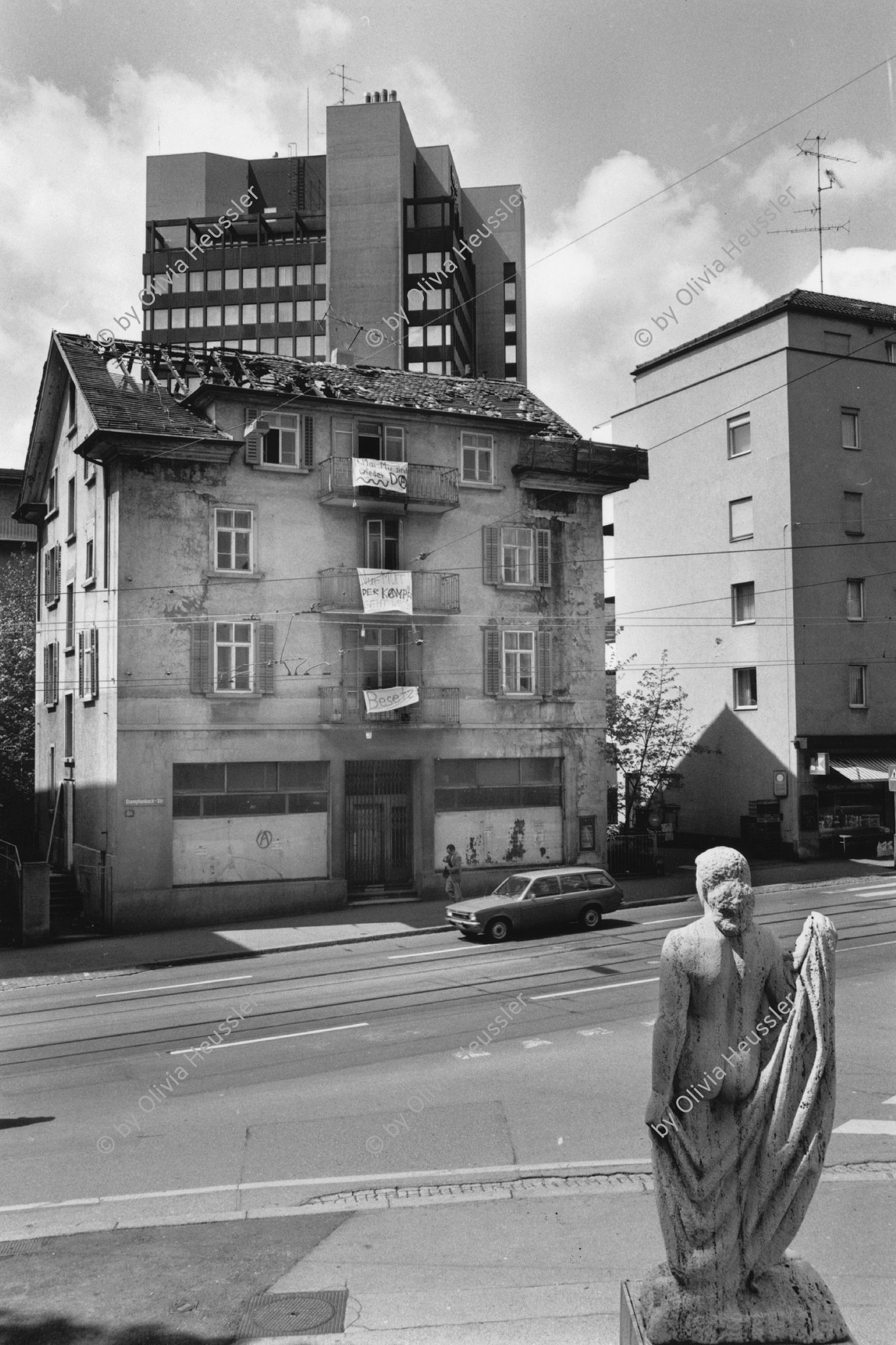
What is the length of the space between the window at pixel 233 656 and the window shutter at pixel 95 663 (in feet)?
10.4

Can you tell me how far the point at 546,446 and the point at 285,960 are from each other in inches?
666

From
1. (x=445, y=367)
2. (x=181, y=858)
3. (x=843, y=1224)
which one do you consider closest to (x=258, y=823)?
(x=181, y=858)

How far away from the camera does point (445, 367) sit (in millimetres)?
88375

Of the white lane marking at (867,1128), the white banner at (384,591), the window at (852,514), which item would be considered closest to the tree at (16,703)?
the white banner at (384,591)

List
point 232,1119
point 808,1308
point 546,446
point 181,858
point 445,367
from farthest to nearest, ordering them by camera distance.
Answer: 1. point 445,367
2. point 546,446
3. point 181,858
4. point 232,1119
5. point 808,1308

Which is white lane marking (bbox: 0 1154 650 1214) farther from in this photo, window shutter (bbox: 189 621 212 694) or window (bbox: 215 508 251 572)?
window (bbox: 215 508 251 572)

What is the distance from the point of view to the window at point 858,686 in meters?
38.0

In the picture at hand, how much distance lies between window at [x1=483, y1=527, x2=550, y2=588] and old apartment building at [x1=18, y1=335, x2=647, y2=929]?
0.07 metres

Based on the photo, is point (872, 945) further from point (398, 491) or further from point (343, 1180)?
point (398, 491)

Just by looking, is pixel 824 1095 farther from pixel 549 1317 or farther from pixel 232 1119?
pixel 232 1119

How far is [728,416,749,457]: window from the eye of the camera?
39750mm

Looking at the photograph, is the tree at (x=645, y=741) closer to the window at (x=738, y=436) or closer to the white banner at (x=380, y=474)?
the window at (x=738, y=436)

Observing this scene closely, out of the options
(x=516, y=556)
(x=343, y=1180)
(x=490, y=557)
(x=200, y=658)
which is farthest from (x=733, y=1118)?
(x=516, y=556)

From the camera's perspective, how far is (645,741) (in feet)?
121
